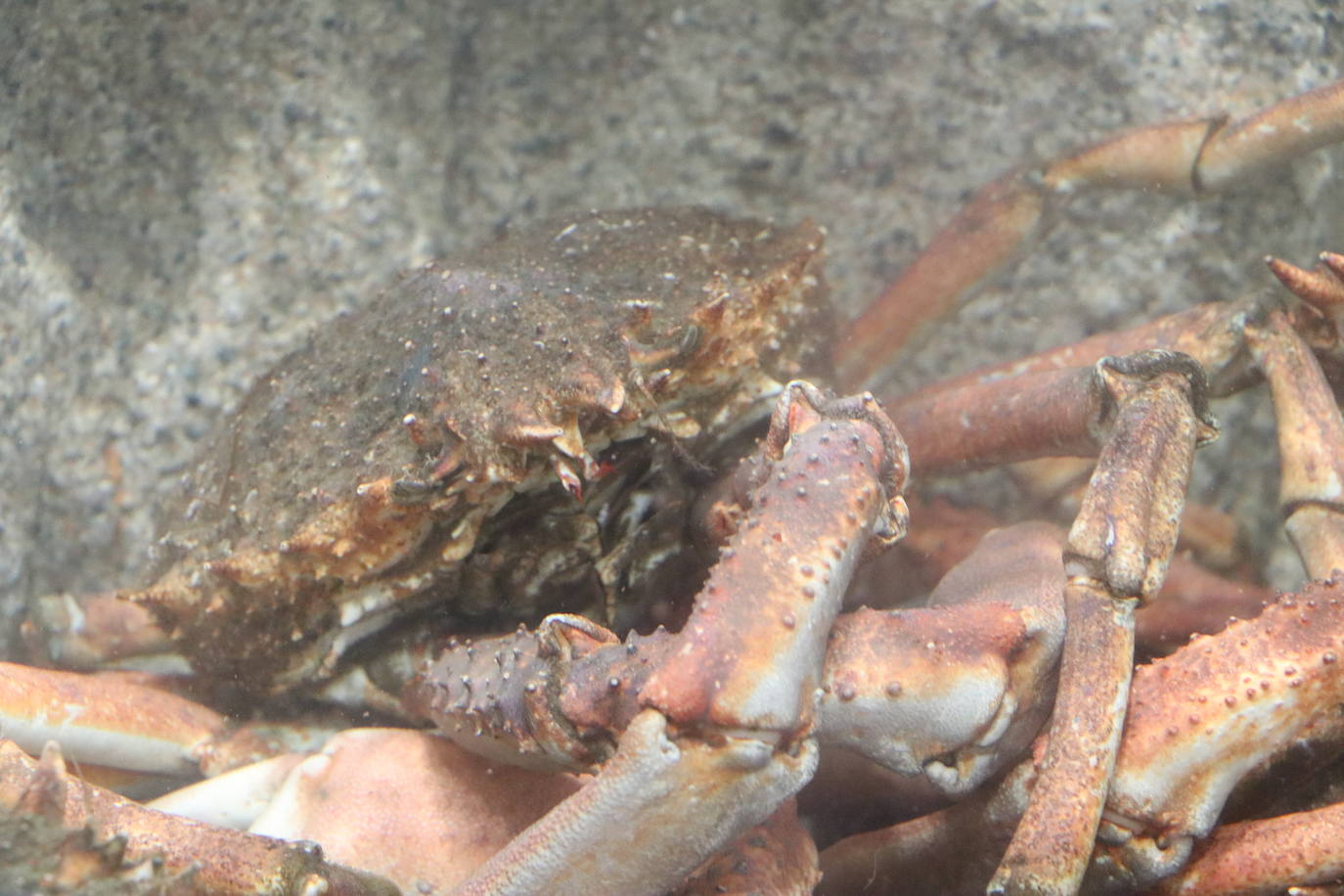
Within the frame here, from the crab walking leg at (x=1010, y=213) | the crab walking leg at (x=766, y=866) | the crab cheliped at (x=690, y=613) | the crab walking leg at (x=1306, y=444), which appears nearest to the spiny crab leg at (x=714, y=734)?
the crab cheliped at (x=690, y=613)

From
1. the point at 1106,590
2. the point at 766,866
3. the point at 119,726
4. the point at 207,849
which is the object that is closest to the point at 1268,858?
the point at 1106,590

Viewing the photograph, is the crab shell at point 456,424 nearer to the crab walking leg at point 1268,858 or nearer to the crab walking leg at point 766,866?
the crab walking leg at point 766,866

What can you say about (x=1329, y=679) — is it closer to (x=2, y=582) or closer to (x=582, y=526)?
(x=582, y=526)

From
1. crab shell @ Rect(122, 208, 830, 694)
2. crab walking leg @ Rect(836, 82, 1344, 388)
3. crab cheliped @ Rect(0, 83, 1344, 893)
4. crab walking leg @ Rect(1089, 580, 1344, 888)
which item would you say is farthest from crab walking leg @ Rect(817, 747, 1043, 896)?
crab walking leg @ Rect(836, 82, 1344, 388)

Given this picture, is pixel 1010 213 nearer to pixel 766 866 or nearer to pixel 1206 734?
pixel 1206 734

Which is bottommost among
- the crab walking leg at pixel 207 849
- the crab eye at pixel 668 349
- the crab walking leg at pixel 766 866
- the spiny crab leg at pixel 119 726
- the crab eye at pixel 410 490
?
the spiny crab leg at pixel 119 726

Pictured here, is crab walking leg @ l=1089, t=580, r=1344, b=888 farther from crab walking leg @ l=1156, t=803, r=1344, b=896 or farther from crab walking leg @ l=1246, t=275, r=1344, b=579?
crab walking leg @ l=1246, t=275, r=1344, b=579
